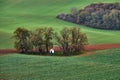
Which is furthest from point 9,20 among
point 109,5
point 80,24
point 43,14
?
point 109,5

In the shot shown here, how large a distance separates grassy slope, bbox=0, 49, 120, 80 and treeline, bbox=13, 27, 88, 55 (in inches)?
256

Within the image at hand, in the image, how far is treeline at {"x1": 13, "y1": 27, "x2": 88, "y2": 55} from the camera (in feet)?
151

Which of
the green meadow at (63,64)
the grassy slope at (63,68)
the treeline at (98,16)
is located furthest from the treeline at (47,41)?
the treeline at (98,16)

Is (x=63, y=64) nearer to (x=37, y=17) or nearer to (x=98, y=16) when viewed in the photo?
(x=98, y=16)

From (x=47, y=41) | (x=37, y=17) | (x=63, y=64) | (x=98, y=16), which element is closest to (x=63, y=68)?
(x=63, y=64)

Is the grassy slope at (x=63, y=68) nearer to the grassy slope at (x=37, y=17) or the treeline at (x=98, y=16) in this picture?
the grassy slope at (x=37, y=17)

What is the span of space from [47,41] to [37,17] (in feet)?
92.6

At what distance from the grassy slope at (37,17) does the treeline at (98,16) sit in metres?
1.90

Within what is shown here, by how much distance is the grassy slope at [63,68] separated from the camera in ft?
94.1

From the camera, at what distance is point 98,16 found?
65.5 meters

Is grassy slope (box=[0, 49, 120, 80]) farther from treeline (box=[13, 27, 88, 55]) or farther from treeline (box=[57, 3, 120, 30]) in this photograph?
treeline (box=[57, 3, 120, 30])

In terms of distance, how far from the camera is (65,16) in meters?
72.7

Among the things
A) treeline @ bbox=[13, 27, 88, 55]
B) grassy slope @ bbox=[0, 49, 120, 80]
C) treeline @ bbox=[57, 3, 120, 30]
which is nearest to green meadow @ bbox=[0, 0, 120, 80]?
grassy slope @ bbox=[0, 49, 120, 80]

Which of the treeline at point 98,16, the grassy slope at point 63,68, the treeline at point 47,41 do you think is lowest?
the grassy slope at point 63,68
